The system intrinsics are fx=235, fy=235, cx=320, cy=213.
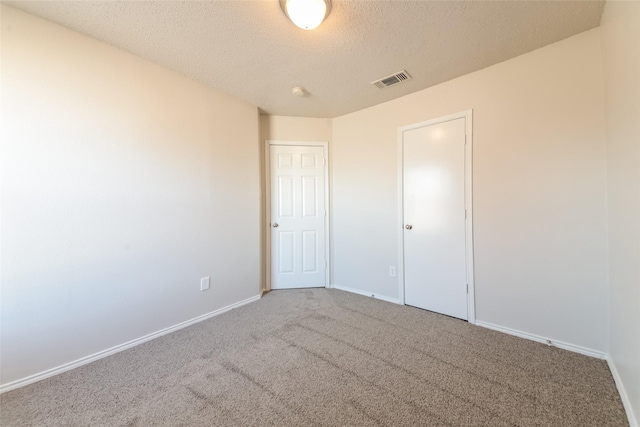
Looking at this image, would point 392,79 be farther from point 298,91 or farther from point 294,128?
point 294,128

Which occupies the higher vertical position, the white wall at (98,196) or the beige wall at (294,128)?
the beige wall at (294,128)

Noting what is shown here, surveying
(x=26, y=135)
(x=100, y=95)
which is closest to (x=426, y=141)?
(x=100, y=95)

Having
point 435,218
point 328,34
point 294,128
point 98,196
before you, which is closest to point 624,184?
point 435,218

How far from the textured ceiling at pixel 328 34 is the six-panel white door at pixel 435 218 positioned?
609 mm

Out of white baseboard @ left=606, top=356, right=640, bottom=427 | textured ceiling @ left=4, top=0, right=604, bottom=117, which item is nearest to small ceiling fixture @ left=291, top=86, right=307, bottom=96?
textured ceiling @ left=4, top=0, right=604, bottom=117

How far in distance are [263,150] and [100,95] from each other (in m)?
1.66

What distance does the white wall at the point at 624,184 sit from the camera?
1.12 meters

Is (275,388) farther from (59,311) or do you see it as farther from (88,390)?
(59,311)

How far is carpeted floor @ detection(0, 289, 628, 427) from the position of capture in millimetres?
1228

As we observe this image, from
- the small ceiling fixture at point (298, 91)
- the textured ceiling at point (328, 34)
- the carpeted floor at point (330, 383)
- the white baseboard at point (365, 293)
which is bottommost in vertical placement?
the carpeted floor at point (330, 383)

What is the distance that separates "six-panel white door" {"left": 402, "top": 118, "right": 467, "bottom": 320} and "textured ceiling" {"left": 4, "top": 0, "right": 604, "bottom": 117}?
61cm

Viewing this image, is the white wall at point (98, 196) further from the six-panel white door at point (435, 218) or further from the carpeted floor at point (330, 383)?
the six-panel white door at point (435, 218)

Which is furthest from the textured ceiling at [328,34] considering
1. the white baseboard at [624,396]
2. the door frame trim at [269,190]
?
the white baseboard at [624,396]

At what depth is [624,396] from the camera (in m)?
1.28
